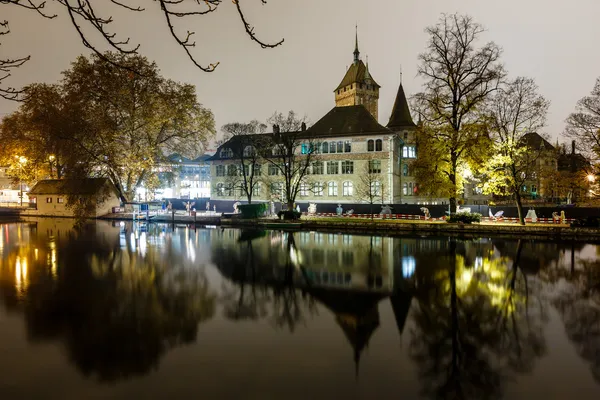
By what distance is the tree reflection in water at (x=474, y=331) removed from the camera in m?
6.72

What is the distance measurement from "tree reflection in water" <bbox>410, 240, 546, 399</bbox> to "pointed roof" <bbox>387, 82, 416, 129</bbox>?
149ft

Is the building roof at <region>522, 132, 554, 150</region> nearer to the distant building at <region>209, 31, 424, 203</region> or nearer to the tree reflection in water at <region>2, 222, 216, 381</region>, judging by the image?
the distant building at <region>209, 31, 424, 203</region>

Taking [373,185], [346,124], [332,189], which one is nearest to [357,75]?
[346,124]

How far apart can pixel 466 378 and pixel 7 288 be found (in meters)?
13.9

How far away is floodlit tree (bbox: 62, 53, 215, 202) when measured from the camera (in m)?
35.3

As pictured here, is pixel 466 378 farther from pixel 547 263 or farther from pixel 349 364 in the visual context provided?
pixel 547 263

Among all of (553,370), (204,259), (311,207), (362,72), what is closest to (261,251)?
(204,259)

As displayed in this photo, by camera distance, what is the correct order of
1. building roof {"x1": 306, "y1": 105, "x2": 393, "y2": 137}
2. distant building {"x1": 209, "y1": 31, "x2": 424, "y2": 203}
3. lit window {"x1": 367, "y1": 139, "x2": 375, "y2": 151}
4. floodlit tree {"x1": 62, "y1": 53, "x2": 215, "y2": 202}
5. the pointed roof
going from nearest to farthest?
floodlit tree {"x1": 62, "y1": 53, "x2": 215, "y2": 202} < distant building {"x1": 209, "y1": 31, "x2": 424, "y2": 203} < lit window {"x1": 367, "y1": 139, "x2": 375, "y2": 151} < building roof {"x1": 306, "y1": 105, "x2": 393, "y2": 137} < the pointed roof

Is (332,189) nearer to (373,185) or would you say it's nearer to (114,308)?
(373,185)

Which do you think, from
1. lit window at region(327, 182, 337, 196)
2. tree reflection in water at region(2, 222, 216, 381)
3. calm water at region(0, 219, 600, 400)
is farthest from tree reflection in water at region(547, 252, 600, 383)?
A: lit window at region(327, 182, 337, 196)

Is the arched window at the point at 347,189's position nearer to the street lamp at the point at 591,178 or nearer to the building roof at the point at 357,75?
the street lamp at the point at 591,178

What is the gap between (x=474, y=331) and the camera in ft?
29.3

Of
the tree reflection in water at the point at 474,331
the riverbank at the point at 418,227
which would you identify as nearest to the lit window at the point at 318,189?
the riverbank at the point at 418,227

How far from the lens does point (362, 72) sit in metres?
72.9
